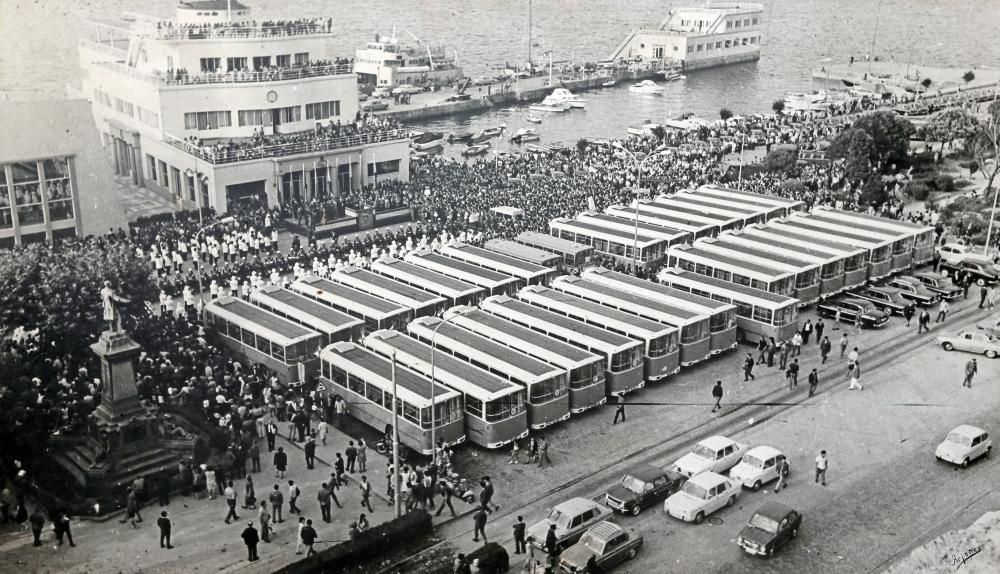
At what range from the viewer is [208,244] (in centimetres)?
4391

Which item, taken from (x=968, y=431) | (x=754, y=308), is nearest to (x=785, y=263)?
(x=754, y=308)

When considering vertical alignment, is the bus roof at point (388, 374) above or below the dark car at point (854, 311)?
above

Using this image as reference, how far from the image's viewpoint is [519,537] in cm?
2283

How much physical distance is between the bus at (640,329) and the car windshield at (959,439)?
9664mm

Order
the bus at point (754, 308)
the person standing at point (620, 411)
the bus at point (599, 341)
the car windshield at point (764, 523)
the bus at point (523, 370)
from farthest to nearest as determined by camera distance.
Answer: the bus at point (754, 308) < the bus at point (599, 341) < the person standing at point (620, 411) < the bus at point (523, 370) < the car windshield at point (764, 523)

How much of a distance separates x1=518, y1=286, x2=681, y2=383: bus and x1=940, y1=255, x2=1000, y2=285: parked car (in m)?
19.4

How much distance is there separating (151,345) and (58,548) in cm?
986

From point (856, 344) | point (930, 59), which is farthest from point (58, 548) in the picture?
point (930, 59)

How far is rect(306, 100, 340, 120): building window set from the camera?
58.8 m

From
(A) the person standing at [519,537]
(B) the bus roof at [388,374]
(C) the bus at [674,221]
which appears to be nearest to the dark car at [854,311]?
(C) the bus at [674,221]

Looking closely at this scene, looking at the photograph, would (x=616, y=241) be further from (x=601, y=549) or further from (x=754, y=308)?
(x=601, y=549)

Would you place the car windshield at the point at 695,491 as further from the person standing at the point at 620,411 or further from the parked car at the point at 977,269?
the parked car at the point at 977,269

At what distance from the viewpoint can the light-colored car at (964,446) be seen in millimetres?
27281

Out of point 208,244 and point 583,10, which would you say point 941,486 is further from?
point 583,10
